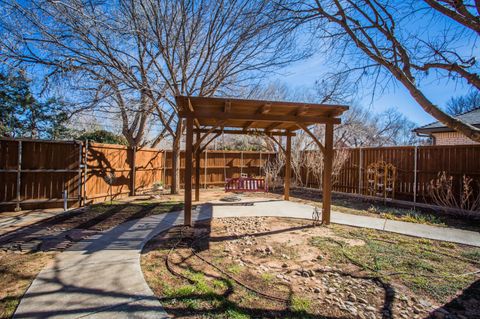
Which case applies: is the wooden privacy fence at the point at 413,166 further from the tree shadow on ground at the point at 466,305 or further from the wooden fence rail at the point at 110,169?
the tree shadow on ground at the point at 466,305

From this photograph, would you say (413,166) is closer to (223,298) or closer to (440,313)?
(440,313)

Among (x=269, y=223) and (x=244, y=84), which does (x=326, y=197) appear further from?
(x=244, y=84)

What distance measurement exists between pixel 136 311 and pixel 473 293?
3.74 metres

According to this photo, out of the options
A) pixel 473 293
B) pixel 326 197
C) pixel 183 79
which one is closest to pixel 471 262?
pixel 473 293

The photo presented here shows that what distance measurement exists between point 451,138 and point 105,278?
1260 cm

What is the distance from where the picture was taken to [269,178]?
12.5 meters

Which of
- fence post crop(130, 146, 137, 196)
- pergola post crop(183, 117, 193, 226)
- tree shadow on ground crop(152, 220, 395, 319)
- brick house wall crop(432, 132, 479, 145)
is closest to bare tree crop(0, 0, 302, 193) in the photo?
fence post crop(130, 146, 137, 196)

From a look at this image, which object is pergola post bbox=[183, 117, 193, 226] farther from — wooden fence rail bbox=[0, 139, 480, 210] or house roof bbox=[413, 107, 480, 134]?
house roof bbox=[413, 107, 480, 134]

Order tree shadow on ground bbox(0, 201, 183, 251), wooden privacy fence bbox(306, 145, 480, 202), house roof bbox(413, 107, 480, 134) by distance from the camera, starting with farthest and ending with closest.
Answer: house roof bbox(413, 107, 480, 134), wooden privacy fence bbox(306, 145, 480, 202), tree shadow on ground bbox(0, 201, 183, 251)

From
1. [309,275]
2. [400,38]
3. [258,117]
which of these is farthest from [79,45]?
[309,275]

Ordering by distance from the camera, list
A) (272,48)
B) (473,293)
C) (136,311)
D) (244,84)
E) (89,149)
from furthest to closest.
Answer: (244,84), (272,48), (89,149), (473,293), (136,311)

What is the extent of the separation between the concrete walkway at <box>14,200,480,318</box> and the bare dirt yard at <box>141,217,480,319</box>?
0.63 feet

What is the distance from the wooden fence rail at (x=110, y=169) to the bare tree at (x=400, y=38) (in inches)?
176

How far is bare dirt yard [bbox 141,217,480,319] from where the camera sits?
260 cm
